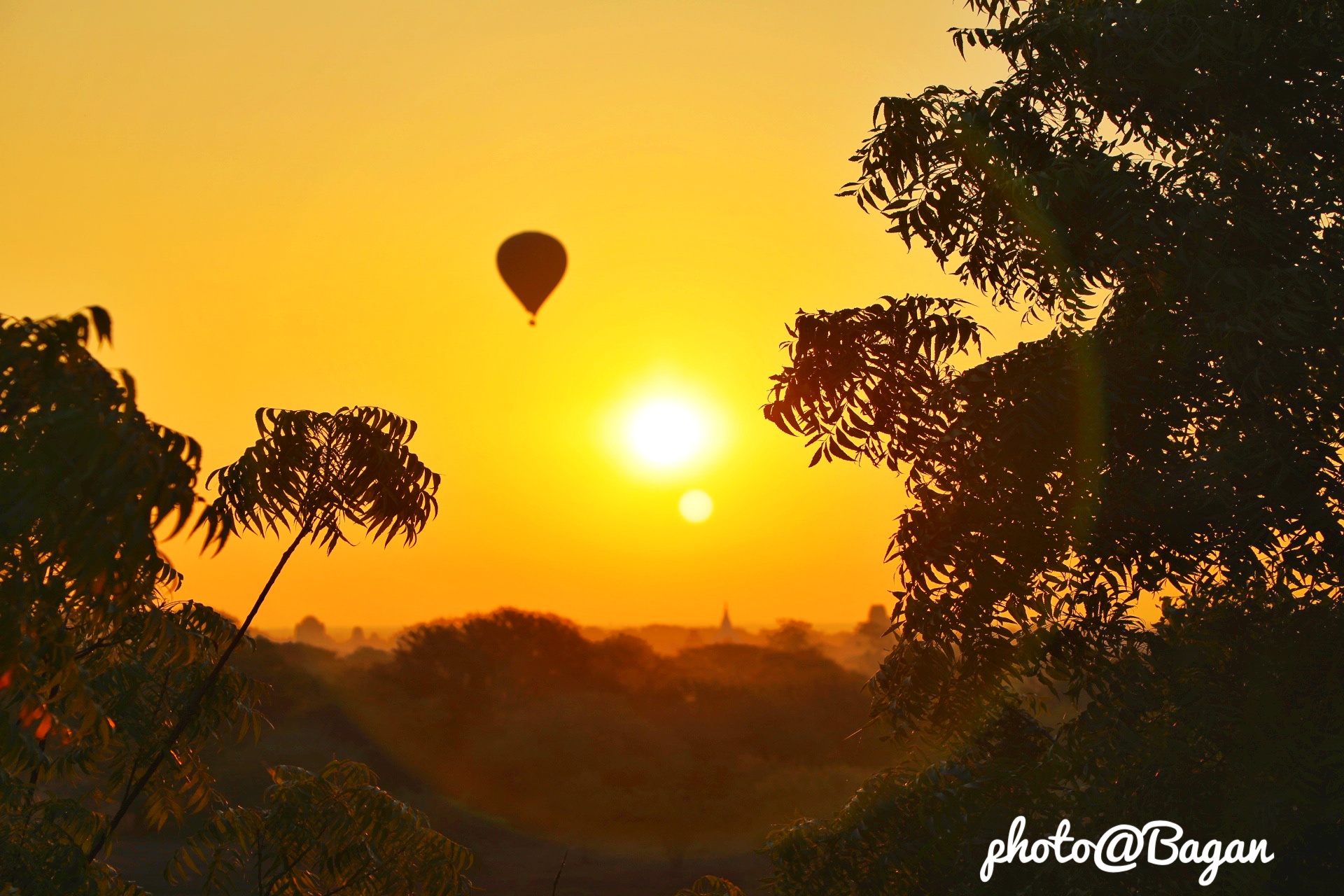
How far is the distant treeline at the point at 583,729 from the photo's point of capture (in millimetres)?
45969

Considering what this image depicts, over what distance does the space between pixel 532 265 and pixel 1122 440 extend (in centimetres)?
2244

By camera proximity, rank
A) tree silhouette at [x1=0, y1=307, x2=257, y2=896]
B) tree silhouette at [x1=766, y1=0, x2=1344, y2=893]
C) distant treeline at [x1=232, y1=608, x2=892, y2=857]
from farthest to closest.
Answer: distant treeline at [x1=232, y1=608, x2=892, y2=857] → tree silhouette at [x1=766, y1=0, x2=1344, y2=893] → tree silhouette at [x1=0, y1=307, x2=257, y2=896]

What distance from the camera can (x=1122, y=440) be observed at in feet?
26.0

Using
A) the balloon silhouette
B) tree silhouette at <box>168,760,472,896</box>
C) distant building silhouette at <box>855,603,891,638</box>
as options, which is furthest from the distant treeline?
distant building silhouette at <box>855,603,891,638</box>

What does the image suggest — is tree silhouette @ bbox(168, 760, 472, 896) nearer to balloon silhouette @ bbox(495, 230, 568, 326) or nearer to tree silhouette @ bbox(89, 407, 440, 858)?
tree silhouette @ bbox(89, 407, 440, 858)

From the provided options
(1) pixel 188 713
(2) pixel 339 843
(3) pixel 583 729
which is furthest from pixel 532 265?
(3) pixel 583 729

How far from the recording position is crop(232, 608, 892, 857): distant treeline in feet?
151

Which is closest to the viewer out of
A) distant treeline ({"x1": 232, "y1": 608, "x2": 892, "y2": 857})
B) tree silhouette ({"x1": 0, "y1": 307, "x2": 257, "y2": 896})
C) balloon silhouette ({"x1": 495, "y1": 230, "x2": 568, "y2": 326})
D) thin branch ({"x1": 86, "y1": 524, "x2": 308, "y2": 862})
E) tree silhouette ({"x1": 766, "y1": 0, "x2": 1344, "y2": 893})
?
tree silhouette ({"x1": 0, "y1": 307, "x2": 257, "y2": 896})

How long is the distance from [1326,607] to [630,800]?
1650 inches

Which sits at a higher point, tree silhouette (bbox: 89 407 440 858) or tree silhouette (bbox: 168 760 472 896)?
tree silhouette (bbox: 89 407 440 858)

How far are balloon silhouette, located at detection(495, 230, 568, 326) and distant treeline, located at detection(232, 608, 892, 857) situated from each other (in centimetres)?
2511

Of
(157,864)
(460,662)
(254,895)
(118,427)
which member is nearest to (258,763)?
(157,864)

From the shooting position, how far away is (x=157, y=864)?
132ft

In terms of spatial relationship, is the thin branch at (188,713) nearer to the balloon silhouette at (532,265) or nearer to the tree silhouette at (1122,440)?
the tree silhouette at (1122,440)
